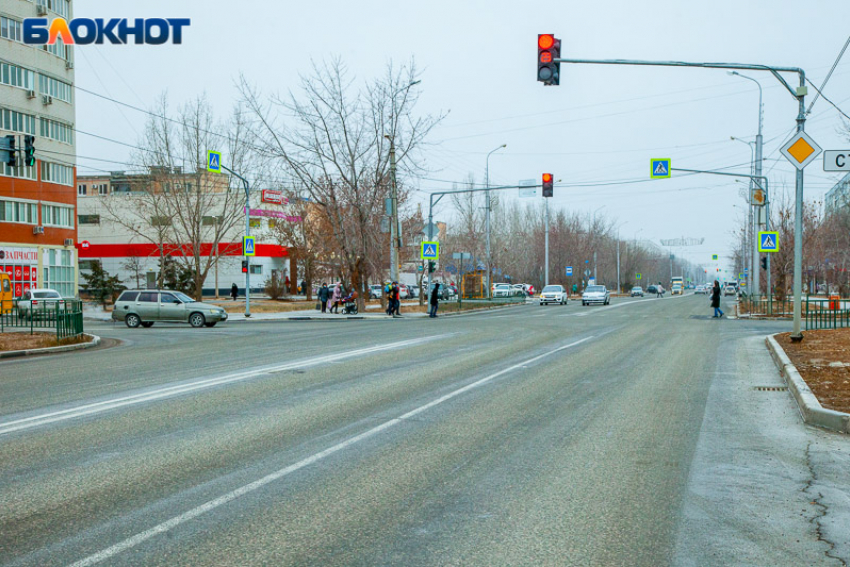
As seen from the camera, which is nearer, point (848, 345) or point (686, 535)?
point (686, 535)

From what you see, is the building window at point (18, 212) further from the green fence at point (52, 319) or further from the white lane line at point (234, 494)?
the white lane line at point (234, 494)

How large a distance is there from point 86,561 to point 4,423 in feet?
16.9

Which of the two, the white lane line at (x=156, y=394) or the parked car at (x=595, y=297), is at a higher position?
the parked car at (x=595, y=297)

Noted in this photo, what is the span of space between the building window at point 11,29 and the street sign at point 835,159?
49.4 m

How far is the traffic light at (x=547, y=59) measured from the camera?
51.9 ft

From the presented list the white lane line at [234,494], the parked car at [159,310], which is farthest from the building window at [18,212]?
the white lane line at [234,494]

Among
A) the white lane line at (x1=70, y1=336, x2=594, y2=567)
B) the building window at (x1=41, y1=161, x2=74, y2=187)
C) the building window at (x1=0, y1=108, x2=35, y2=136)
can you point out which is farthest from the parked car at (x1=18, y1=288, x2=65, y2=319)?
the white lane line at (x1=70, y1=336, x2=594, y2=567)

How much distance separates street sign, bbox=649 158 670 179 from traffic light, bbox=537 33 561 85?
57.7ft

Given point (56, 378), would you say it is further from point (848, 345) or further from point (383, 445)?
point (848, 345)

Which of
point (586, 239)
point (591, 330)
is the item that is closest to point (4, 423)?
point (591, 330)

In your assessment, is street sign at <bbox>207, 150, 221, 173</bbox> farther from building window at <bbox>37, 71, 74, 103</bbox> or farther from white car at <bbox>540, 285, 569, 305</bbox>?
white car at <bbox>540, 285, 569, 305</bbox>

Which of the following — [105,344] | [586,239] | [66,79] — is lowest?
[105,344]

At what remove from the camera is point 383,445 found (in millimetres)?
7680

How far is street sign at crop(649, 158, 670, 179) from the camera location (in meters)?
32.2
